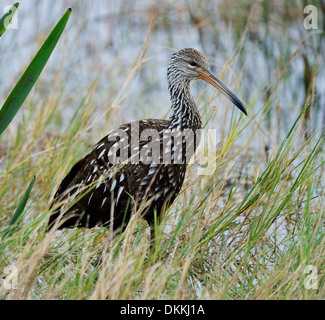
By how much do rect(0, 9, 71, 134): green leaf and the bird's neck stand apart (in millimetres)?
947

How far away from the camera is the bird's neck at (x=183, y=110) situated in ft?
13.1

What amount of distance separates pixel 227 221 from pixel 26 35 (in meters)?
3.68

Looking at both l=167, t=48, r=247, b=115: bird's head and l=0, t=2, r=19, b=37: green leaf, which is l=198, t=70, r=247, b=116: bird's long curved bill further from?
l=0, t=2, r=19, b=37: green leaf

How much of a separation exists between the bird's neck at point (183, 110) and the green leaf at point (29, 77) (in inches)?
37.3

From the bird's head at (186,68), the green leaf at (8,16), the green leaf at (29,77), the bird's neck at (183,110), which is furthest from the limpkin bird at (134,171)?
the green leaf at (8,16)

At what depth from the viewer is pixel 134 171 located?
151 inches

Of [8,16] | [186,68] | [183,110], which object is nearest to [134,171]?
[183,110]

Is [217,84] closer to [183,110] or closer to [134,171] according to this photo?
[183,110]

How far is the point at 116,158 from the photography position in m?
3.87

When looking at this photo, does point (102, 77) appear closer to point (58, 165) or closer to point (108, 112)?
point (108, 112)

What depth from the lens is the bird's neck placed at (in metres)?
4.01

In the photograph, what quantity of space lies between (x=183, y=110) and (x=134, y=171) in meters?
0.48

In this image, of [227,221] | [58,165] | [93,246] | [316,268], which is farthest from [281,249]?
[58,165]
